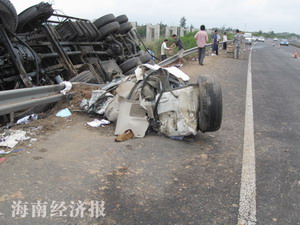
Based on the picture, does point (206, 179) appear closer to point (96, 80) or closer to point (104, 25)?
point (96, 80)

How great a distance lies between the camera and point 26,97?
4203mm

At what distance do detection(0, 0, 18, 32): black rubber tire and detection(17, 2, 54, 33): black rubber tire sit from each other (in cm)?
78

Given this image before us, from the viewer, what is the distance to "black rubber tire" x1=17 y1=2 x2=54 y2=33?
19.1ft

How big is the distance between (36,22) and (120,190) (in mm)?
4652

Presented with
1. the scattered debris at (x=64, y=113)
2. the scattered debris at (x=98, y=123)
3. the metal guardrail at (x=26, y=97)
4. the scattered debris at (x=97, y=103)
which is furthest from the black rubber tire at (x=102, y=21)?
the scattered debris at (x=98, y=123)

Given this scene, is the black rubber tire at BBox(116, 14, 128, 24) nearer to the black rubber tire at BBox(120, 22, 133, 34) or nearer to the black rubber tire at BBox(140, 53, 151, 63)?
the black rubber tire at BBox(120, 22, 133, 34)

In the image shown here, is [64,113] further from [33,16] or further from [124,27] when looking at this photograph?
[124,27]

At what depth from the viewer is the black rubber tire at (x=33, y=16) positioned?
19.1 feet

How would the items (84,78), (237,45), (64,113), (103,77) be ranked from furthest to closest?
(237,45) < (103,77) < (84,78) < (64,113)

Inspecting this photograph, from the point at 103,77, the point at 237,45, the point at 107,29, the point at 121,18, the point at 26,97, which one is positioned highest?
the point at 121,18

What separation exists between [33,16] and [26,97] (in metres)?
2.36

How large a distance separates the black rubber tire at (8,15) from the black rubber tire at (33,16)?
780mm

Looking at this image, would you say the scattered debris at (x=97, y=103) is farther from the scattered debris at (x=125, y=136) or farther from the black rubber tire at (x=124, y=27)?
the black rubber tire at (x=124, y=27)

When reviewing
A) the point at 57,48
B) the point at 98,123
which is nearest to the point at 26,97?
the point at 98,123
